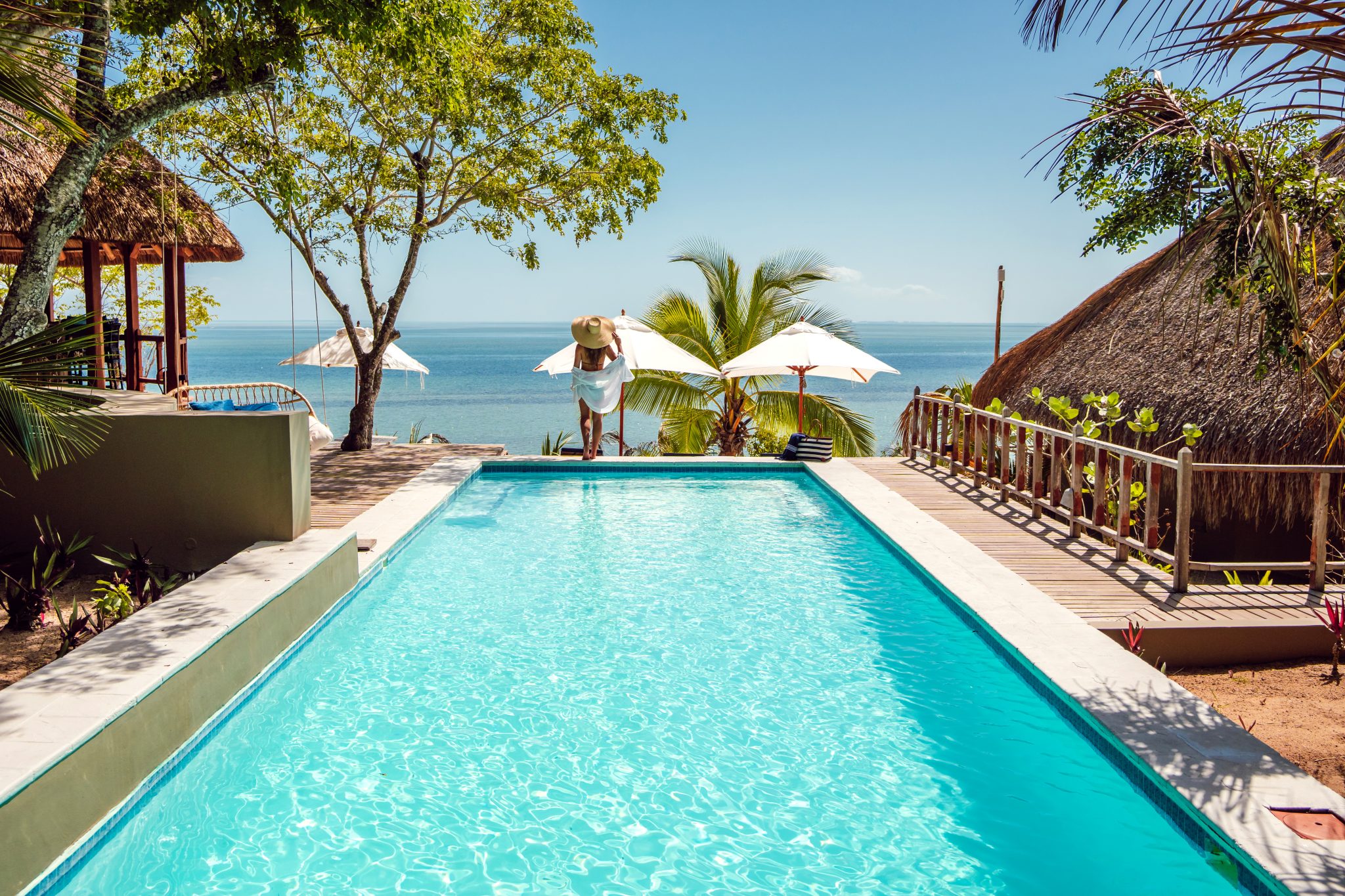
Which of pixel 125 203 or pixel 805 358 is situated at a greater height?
pixel 125 203

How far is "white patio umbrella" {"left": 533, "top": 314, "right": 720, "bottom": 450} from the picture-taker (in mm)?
11602

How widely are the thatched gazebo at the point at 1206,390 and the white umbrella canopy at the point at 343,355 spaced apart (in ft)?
28.1

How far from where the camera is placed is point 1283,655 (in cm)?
509

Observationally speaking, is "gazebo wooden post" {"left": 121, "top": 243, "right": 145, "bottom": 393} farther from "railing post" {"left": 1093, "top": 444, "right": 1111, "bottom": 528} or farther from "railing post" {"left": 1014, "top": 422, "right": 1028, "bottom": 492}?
"railing post" {"left": 1093, "top": 444, "right": 1111, "bottom": 528}

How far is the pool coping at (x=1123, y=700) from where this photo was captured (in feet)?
9.61

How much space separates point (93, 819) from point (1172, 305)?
10.3 meters

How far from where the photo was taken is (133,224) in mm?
11148

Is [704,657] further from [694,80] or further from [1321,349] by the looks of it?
[694,80]

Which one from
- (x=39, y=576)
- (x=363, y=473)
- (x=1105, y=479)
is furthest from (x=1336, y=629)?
(x=363, y=473)

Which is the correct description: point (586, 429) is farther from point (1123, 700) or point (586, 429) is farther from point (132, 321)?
point (1123, 700)

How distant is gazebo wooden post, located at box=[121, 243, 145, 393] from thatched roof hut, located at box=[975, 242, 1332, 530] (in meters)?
11.0

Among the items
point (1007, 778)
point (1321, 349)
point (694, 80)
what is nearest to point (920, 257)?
point (694, 80)

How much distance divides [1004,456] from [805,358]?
10.6 ft

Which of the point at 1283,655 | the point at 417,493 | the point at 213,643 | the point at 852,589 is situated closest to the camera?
the point at 213,643
